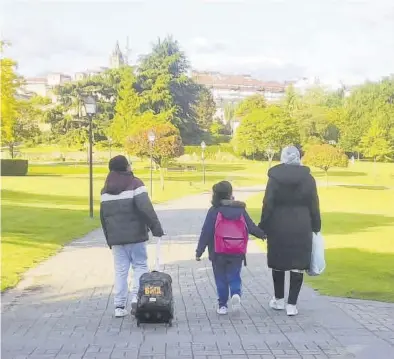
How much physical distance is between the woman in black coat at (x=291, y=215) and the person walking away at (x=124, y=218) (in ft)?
3.40

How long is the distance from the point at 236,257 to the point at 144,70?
183 feet

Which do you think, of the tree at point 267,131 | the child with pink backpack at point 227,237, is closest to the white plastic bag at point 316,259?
the child with pink backpack at point 227,237

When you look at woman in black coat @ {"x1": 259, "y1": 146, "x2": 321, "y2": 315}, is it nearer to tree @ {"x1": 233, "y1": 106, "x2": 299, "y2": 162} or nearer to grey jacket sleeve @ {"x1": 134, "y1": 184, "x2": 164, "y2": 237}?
grey jacket sleeve @ {"x1": 134, "y1": 184, "x2": 164, "y2": 237}

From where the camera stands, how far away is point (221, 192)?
6039 mm

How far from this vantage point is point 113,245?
5938 mm

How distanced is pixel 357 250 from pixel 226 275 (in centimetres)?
701

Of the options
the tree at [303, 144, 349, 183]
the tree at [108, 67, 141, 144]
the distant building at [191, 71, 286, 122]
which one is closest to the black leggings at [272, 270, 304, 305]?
the tree at [303, 144, 349, 183]

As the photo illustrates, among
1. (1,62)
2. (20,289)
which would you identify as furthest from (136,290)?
(1,62)

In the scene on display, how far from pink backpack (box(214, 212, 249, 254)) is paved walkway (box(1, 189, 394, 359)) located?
24.0 inches

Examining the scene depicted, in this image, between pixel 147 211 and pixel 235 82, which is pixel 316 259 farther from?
pixel 235 82

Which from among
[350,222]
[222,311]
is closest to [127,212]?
[222,311]

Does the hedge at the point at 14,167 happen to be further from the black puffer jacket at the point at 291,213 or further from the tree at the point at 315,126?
the black puffer jacket at the point at 291,213

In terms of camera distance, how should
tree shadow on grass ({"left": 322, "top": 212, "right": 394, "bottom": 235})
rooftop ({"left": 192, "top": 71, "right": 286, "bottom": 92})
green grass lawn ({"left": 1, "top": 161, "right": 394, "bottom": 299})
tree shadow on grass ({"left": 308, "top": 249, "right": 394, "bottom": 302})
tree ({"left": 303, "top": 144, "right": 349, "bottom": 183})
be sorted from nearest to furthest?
1. tree shadow on grass ({"left": 308, "top": 249, "right": 394, "bottom": 302})
2. green grass lawn ({"left": 1, "top": 161, "right": 394, "bottom": 299})
3. tree shadow on grass ({"left": 322, "top": 212, "right": 394, "bottom": 235})
4. tree ({"left": 303, "top": 144, "right": 349, "bottom": 183})
5. rooftop ({"left": 192, "top": 71, "right": 286, "bottom": 92})

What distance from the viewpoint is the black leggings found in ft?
19.6
